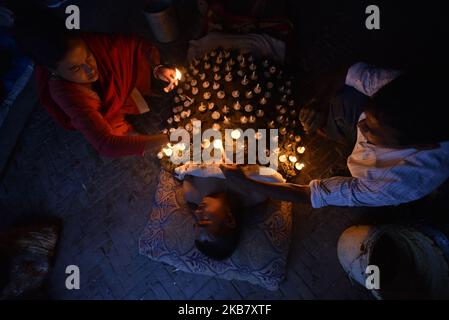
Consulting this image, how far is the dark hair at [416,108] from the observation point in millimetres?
2012

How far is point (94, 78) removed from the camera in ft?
10.0

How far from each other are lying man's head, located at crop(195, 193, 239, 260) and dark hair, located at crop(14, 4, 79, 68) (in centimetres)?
181

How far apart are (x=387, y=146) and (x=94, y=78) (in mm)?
2769

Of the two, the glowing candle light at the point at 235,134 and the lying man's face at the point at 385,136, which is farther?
the glowing candle light at the point at 235,134

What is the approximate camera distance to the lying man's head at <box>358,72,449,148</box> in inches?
79.3

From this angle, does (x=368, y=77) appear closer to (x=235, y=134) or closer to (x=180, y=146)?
(x=235, y=134)

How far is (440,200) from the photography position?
3430 mm

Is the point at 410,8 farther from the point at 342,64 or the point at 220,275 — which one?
the point at 220,275

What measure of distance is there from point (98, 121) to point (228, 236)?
5.63ft

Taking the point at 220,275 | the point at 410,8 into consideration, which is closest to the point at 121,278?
the point at 220,275

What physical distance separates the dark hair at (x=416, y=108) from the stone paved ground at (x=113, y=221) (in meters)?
1.69

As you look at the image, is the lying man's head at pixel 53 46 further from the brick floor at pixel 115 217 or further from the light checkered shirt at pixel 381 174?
the light checkered shirt at pixel 381 174

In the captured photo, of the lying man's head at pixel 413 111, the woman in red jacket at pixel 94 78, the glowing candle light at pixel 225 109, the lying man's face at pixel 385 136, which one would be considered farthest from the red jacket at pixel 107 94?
the lying man's head at pixel 413 111

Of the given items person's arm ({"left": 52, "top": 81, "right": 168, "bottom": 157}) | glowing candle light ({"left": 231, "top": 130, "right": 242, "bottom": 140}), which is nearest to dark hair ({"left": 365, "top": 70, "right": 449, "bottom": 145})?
glowing candle light ({"left": 231, "top": 130, "right": 242, "bottom": 140})
